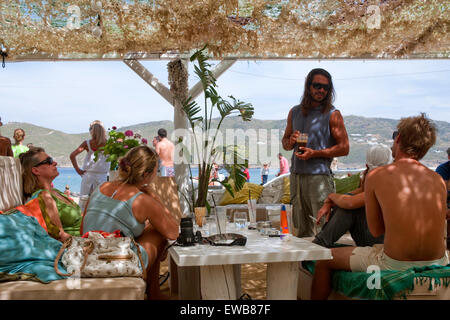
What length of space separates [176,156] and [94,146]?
1.78 metres

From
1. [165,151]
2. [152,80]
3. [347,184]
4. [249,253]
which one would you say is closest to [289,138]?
[249,253]

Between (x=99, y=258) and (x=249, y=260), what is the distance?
2.38ft

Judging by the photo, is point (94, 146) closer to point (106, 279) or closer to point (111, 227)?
point (111, 227)

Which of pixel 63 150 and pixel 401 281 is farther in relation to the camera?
pixel 63 150

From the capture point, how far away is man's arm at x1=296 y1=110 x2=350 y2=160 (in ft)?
9.96

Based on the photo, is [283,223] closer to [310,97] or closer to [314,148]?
[314,148]

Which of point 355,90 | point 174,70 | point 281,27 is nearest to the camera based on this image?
point 281,27

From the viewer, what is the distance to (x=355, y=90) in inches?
2702

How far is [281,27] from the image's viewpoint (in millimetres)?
5570

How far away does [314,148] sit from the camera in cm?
314

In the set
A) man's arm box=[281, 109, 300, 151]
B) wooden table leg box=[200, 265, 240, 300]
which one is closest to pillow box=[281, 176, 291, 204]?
man's arm box=[281, 109, 300, 151]

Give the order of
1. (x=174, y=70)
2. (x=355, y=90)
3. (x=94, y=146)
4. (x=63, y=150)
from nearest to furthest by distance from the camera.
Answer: (x=94, y=146)
(x=174, y=70)
(x=63, y=150)
(x=355, y=90)
